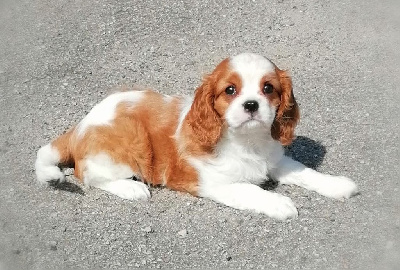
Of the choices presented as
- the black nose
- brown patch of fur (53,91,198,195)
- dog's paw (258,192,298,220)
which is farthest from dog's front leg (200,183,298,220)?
the black nose

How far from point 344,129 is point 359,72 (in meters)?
1.45

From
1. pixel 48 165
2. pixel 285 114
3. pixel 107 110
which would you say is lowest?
pixel 48 165

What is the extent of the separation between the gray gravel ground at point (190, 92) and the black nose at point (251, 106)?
830 mm

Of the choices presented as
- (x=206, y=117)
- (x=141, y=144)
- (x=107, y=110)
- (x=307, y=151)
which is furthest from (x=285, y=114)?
(x=107, y=110)

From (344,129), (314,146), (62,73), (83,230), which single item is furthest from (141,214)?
Answer: (62,73)

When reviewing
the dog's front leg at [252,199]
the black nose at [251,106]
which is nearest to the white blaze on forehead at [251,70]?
the black nose at [251,106]

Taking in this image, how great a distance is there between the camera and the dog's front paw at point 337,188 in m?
5.12

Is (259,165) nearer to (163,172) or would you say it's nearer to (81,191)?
(163,172)

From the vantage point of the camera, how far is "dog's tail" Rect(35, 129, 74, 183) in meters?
5.13

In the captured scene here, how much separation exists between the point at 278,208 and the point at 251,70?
102cm

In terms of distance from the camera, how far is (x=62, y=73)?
7.39 meters

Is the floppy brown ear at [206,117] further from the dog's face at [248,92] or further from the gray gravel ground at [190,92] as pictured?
the gray gravel ground at [190,92]

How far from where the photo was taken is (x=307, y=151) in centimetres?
589

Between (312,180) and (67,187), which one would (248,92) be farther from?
(67,187)
